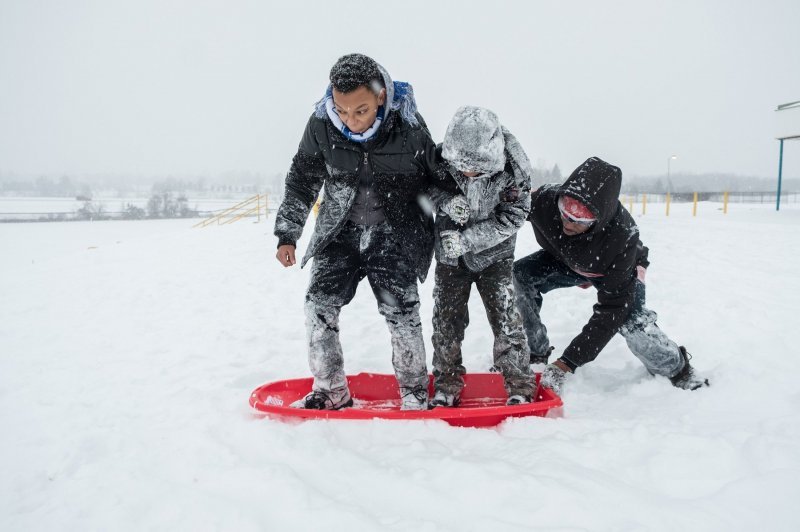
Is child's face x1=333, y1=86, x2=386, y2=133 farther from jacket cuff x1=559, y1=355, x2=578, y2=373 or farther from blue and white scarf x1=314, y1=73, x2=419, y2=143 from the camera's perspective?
jacket cuff x1=559, y1=355, x2=578, y2=373

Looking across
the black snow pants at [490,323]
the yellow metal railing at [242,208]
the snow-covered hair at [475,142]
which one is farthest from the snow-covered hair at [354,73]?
the yellow metal railing at [242,208]

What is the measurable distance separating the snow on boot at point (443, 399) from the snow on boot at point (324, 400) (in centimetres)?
53

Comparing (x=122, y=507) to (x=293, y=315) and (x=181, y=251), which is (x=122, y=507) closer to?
(x=293, y=315)

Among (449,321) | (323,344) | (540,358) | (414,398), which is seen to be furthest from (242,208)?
(414,398)

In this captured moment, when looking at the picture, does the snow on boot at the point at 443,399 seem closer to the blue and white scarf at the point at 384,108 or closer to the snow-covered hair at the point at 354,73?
the blue and white scarf at the point at 384,108

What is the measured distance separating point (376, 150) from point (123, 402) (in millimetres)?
2134

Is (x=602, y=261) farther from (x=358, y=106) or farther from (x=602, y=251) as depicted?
(x=358, y=106)

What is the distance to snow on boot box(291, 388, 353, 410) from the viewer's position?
107 inches

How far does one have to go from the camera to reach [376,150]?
8.05 ft

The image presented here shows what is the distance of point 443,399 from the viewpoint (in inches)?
110

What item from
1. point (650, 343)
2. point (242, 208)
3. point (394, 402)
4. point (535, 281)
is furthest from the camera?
point (242, 208)

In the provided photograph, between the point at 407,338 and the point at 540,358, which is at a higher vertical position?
the point at 407,338

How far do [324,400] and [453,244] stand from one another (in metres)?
1.17

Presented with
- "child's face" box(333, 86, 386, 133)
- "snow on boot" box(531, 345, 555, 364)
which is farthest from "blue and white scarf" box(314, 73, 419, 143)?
"snow on boot" box(531, 345, 555, 364)
